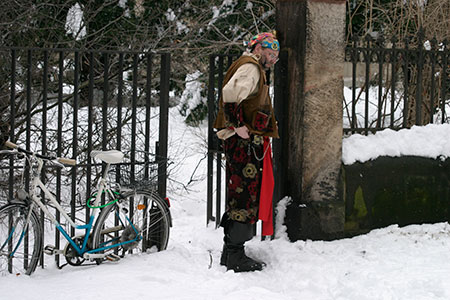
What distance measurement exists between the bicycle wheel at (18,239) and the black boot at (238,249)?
1481mm

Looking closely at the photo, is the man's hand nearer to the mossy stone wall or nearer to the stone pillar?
the stone pillar

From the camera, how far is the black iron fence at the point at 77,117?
515 cm

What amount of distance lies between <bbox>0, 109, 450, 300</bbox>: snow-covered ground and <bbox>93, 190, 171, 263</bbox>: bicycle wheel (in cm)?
15

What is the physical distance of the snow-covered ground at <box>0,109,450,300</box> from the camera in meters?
4.61

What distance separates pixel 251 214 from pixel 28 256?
1752 mm

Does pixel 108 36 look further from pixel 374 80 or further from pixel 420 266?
pixel 420 266

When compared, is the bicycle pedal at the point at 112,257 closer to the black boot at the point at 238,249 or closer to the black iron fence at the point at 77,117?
the black iron fence at the point at 77,117

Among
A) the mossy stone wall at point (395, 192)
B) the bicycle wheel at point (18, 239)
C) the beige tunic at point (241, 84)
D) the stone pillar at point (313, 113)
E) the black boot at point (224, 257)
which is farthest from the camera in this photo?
the mossy stone wall at point (395, 192)

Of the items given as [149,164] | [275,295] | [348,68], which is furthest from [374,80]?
[275,295]

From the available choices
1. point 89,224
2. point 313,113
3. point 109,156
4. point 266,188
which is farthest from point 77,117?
point 313,113

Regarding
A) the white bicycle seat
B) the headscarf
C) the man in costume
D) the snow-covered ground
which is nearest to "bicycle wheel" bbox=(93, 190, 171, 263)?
the snow-covered ground

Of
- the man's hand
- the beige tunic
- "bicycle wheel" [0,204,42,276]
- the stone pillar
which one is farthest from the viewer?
the stone pillar

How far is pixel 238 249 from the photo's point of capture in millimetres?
5297

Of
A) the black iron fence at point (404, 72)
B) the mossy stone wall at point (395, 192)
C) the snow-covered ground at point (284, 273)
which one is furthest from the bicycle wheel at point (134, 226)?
the black iron fence at point (404, 72)
